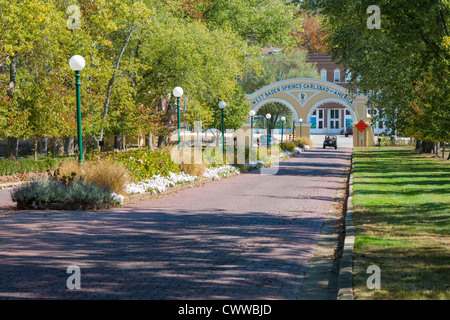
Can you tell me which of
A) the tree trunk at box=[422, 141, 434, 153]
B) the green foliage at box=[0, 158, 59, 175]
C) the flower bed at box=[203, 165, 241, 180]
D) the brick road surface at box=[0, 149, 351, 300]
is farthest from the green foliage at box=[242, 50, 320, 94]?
the brick road surface at box=[0, 149, 351, 300]

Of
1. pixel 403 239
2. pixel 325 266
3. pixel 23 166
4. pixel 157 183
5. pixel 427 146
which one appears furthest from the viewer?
pixel 427 146

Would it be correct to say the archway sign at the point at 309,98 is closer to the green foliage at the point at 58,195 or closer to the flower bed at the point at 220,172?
the flower bed at the point at 220,172

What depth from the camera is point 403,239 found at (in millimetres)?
9469

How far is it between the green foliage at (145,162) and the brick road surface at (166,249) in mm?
1924

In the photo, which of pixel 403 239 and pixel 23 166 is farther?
pixel 23 166

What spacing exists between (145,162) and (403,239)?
10540 mm

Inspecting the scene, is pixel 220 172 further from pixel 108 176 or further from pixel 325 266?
pixel 325 266

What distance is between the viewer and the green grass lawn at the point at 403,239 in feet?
21.2

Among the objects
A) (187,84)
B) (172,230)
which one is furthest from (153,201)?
(187,84)

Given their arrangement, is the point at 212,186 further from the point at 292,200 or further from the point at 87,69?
the point at 87,69

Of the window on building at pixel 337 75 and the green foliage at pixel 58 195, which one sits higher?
the window on building at pixel 337 75

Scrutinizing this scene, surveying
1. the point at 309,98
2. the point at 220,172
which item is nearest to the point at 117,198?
the point at 220,172

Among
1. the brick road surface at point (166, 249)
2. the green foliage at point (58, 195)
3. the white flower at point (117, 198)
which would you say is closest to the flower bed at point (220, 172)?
the brick road surface at point (166, 249)
